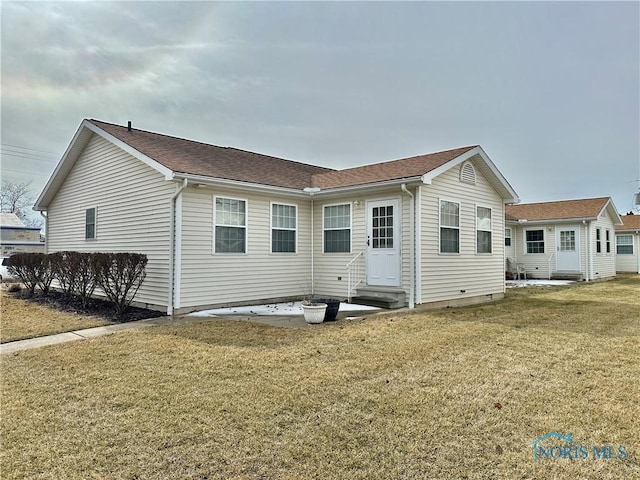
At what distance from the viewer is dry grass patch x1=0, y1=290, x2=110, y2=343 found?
23.7 ft

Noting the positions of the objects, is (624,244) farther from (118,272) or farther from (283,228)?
(118,272)

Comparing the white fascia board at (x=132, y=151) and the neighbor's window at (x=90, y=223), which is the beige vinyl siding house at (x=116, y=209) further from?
the white fascia board at (x=132, y=151)

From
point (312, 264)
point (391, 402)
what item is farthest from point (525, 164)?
point (391, 402)

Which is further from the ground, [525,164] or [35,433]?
[525,164]

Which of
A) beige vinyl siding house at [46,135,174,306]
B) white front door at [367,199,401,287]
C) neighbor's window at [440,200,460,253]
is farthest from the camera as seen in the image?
neighbor's window at [440,200,460,253]

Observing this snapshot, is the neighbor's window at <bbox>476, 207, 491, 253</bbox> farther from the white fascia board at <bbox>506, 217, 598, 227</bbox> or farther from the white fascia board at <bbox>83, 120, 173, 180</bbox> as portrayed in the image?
the white fascia board at <bbox>506, 217, 598, 227</bbox>

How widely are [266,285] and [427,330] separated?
4.83 m

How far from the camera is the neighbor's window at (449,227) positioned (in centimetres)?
1065

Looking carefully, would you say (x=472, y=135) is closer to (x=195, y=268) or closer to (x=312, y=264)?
(x=312, y=264)

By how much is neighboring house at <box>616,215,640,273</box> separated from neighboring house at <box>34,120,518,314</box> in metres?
19.1

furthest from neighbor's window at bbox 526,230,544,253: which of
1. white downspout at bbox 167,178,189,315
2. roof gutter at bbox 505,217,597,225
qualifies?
white downspout at bbox 167,178,189,315

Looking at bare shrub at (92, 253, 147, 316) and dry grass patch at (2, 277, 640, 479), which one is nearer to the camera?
dry grass patch at (2, 277, 640, 479)

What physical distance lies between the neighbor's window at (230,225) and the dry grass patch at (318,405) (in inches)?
133

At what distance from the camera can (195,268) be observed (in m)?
9.30
